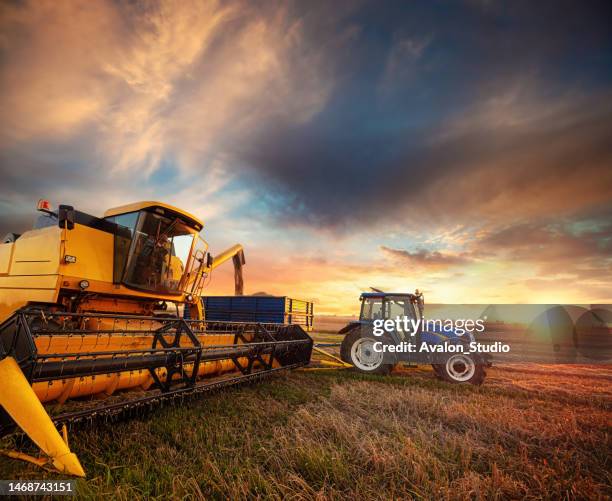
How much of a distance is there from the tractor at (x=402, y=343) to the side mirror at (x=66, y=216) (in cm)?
632

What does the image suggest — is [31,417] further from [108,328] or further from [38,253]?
[38,253]

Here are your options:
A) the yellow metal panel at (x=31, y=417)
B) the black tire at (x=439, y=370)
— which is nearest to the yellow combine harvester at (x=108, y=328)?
the yellow metal panel at (x=31, y=417)

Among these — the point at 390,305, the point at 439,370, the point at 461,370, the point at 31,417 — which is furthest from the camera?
the point at 390,305

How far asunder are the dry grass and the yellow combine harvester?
377mm

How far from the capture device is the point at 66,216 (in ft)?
17.6

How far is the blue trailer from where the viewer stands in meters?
13.5

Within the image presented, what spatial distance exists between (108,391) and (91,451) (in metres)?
1.14

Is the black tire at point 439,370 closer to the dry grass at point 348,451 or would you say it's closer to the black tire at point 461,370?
the black tire at point 461,370

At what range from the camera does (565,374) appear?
Answer: 353 inches

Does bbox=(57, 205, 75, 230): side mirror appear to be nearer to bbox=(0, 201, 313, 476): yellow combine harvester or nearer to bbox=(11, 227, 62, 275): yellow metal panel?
bbox=(0, 201, 313, 476): yellow combine harvester

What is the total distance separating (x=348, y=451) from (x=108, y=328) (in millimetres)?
4365

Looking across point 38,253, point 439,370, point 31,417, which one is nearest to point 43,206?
point 38,253

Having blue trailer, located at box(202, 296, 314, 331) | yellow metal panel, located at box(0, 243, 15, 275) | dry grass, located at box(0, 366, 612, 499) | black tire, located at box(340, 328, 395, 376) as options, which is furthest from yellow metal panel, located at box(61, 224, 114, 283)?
blue trailer, located at box(202, 296, 314, 331)

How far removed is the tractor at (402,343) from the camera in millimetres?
6844
